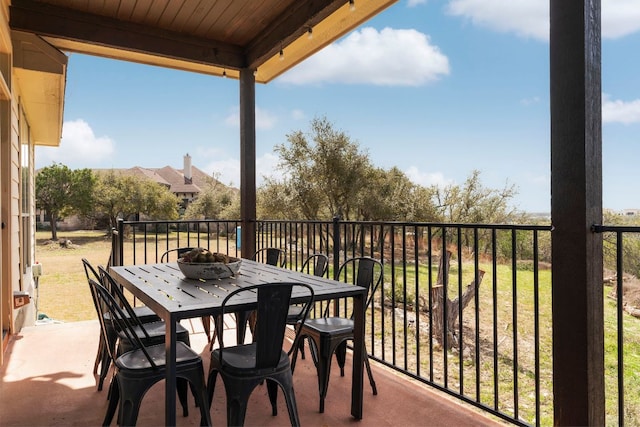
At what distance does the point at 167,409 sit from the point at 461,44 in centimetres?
3234

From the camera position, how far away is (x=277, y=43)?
399 centimetres

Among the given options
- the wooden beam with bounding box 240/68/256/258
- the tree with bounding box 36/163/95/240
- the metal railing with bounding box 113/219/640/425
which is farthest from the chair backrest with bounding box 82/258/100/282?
the tree with bounding box 36/163/95/240

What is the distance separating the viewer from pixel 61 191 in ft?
75.7

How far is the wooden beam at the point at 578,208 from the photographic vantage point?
5.36 feet

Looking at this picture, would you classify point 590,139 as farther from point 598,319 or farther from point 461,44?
point 461,44

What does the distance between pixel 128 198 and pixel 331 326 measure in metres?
25.0

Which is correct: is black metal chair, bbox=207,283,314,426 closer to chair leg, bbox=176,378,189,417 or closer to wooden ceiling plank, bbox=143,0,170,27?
Answer: chair leg, bbox=176,378,189,417

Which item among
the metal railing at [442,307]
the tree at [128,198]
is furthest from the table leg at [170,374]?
the tree at [128,198]

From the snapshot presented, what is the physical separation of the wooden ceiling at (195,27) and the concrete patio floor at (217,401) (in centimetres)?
273

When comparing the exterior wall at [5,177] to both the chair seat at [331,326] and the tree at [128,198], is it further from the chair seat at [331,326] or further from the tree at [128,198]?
the tree at [128,198]

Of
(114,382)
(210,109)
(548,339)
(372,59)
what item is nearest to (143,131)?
(210,109)

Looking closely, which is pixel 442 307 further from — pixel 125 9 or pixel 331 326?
pixel 125 9

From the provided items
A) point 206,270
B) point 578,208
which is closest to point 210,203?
point 206,270

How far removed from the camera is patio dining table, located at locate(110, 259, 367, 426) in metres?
1.71
